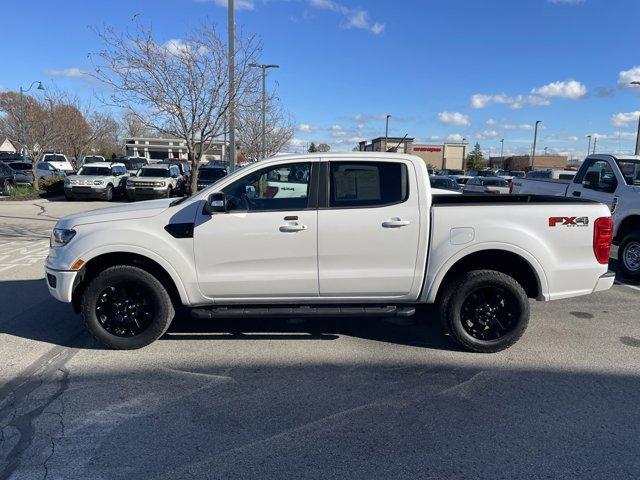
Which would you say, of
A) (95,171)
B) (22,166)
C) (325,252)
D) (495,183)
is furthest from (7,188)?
(495,183)

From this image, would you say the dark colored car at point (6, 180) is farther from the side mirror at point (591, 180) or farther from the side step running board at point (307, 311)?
the side mirror at point (591, 180)

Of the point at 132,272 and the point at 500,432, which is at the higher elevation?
the point at 132,272

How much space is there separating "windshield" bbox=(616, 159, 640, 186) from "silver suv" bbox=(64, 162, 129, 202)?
63.9ft

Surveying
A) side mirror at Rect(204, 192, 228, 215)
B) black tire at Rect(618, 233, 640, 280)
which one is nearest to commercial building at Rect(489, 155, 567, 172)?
black tire at Rect(618, 233, 640, 280)

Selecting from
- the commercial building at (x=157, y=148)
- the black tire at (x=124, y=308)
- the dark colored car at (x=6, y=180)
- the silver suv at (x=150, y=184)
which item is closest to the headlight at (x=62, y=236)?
the black tire at (x=124, y=308)

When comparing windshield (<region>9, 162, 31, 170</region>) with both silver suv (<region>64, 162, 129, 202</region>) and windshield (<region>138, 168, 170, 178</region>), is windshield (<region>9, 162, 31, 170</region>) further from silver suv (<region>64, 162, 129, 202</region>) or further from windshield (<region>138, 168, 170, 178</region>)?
windshield (<region>138, 168, 170, 178</region>)

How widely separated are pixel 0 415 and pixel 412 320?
4.06 m

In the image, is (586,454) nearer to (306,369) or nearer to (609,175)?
(306,369)

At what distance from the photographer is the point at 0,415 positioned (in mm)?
3488

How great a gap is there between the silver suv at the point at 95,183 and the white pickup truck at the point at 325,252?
710 inches

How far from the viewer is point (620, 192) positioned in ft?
27.2

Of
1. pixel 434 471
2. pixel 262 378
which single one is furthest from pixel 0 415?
pixel 434 471

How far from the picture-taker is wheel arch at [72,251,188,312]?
15.0 ft

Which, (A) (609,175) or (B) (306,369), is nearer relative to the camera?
(B) (306,369)
